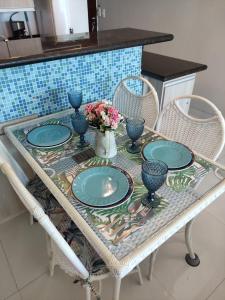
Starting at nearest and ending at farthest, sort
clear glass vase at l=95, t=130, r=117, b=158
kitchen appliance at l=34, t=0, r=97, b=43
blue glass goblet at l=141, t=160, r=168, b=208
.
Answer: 1. blue glass goblet at l=141, t=160, r=168, b=208
2. clear glass vase at l=95, t=130, r=117, b=158
3. kitchen appliance at l=34, t=0, r=97, b=43

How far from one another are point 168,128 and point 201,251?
2.56 ft

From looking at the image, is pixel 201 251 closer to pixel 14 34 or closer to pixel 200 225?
pixel 200 225

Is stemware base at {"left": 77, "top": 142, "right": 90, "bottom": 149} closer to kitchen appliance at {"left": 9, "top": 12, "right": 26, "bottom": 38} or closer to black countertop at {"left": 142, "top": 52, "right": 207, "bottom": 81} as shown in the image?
black countertop at {"left": 142, "top": 52, "right": 207, "bottom": 81}

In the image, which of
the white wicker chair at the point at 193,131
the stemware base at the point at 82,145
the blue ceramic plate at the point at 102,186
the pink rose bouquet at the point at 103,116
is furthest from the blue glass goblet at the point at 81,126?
the white wicker chair at the point at 193,131

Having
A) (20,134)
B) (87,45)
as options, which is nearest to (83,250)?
(20,134)

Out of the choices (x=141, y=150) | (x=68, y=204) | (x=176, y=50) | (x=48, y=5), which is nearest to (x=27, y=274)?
(x=68, y=204)

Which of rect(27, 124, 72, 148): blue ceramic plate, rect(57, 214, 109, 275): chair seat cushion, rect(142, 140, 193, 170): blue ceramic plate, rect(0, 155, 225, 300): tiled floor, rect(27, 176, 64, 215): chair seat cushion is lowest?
rect(0, 155, 225, 300): tiled floor

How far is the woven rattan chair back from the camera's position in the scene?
1102 millimetres

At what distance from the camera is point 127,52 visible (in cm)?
161

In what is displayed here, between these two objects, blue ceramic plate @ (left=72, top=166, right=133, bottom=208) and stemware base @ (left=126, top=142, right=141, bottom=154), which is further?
stemware base @ (left=126, top=142, right=141, bottom=154)

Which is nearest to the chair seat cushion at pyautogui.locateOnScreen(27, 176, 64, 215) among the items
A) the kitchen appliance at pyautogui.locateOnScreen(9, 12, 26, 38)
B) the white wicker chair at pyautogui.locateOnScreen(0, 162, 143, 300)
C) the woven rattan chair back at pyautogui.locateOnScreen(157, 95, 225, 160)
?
the white wicker chair at pyautogui.locateOnScreen(0, 162, 143, 300)

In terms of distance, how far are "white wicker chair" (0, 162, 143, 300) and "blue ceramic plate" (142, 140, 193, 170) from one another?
1.53 ft

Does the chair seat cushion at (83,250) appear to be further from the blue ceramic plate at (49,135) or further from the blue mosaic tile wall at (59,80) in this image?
the blue mosaic tile wall at (59,80)

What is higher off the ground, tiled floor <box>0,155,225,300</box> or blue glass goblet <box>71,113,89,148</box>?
blue glass goblet <box>71,113,89,148</box>
